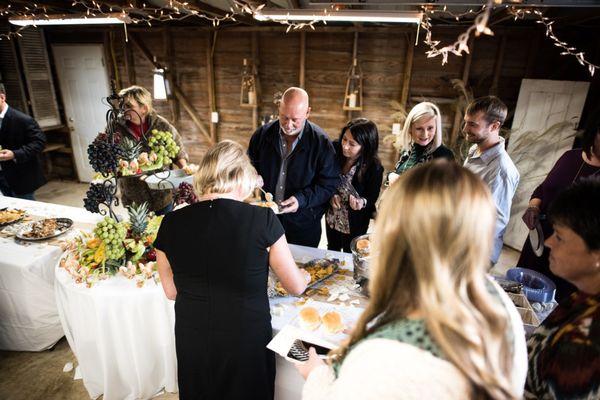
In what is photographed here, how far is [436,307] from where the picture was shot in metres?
0.76

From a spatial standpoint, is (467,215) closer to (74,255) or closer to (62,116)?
(74,255)

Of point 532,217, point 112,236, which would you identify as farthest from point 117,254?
point 532,217

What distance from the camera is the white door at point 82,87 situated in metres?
6.33

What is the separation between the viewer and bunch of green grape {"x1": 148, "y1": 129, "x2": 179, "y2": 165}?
216 centimetres

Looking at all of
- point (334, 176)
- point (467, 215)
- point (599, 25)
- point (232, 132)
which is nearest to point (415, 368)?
point (467, 215)

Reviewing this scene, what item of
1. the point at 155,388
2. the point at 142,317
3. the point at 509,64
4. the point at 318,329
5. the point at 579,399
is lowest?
the point at 155,388

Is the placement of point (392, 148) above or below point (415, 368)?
below

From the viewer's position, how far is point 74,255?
2.29m

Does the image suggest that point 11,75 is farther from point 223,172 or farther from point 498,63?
point 498,63

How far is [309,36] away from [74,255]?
467 centimetres

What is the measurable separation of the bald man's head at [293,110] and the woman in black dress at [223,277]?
120cm

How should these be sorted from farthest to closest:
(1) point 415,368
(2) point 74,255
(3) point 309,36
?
1. (3) point 309,36
2. (2) point 74,255
3. (1) point 415,368

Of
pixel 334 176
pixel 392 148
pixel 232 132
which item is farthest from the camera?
pixel 232 132

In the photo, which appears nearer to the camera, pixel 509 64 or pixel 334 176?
pixel 334 176
